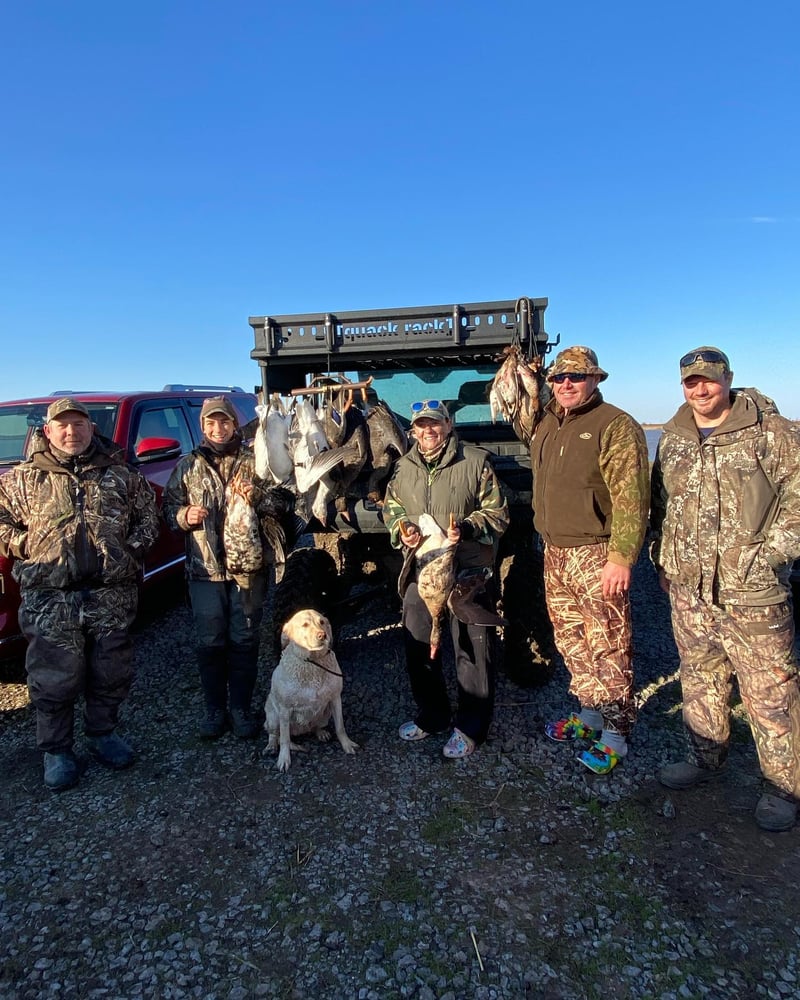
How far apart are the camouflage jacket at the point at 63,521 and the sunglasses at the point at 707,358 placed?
128 inches

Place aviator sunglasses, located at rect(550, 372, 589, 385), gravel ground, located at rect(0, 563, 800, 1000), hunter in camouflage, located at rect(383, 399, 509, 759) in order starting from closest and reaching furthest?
gravel ground, located at rect(0, 563, 800, 1000) → aviator sunglasses, located at rect(550, 372, 589, 385) → hunter in camouflage, located at rect(383, 399, 509, 759)

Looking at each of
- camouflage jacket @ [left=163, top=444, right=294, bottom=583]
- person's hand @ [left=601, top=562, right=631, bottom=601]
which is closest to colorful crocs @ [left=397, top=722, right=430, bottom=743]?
camouflage jacket @ [left=163, top=444, right=294, bottom=583]

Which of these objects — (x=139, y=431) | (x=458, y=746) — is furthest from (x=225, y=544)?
(x=139, y=431)

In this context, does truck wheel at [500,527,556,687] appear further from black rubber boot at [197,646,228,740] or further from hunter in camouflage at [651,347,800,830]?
black rubber boot at [197,646,228,740]

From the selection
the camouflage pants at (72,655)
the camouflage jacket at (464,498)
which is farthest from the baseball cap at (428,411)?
the camouflage pants at (72,655)

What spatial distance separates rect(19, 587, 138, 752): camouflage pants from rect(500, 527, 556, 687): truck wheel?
105 inches

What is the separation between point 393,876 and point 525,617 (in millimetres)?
2254

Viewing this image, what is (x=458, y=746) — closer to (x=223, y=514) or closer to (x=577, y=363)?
(x=223, y=514)

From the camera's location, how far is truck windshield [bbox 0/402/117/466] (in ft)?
19.2

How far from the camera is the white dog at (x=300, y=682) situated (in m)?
3.76

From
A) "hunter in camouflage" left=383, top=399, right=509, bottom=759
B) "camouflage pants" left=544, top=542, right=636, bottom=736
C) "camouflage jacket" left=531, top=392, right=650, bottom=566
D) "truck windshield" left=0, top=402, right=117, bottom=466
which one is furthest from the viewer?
"truck windshield" left=0, top=402, right=117, bottom=466

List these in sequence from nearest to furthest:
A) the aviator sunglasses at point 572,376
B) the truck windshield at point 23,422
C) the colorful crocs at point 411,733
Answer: the aviator sunglasses at point 572,376 < the colorful crocs at point 411,733 < the truck windshield at point 23,422

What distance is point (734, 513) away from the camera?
9.97 feet

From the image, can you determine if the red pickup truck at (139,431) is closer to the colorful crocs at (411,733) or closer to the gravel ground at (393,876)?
the gravel ground at (393,876)
